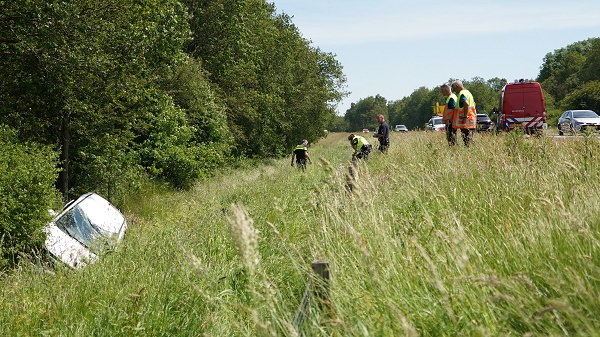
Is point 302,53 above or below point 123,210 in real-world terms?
above

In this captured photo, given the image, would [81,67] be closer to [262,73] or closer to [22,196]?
[22,196]

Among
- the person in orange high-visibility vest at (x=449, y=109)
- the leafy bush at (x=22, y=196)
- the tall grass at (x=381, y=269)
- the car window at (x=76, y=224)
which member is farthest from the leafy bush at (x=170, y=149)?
the tall grass at (x=381, y=269)

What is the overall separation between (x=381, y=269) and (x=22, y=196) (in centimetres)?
1010

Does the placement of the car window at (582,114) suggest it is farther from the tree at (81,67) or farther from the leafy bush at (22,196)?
the leafy bush at (22,196)

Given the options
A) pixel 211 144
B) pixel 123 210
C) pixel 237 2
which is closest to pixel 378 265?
→ pixel 123 210

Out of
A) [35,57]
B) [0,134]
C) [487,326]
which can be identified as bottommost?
[487,326]

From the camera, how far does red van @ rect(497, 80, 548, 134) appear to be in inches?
1091

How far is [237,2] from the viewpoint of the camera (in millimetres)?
34875

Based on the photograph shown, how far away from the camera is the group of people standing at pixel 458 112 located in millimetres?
15133

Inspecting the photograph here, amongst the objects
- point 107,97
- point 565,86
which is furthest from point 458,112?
point 565,86

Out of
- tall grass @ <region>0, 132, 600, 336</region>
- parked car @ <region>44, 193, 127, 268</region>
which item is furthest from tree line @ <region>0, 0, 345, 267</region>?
tall grass @ <region>0, 132, 600, 336</region>

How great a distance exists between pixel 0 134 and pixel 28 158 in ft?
3.62

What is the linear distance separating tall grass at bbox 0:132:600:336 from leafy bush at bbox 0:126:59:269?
3.40 metres

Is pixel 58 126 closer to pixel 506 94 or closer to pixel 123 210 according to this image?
pixel 123 210
